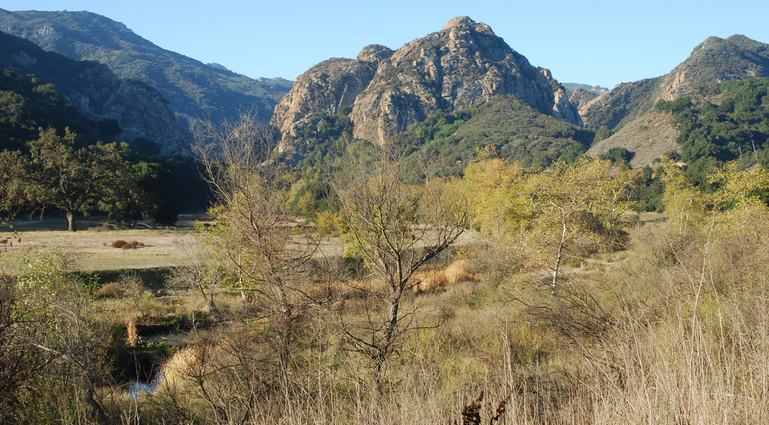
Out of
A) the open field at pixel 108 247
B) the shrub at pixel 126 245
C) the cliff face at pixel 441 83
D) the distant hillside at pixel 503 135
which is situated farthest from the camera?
the cliff face at pixel 441 83

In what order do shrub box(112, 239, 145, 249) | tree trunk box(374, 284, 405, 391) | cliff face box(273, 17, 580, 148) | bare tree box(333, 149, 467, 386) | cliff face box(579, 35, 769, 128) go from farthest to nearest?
1. cliff face box(273, 17, 580, 148)
2. cliff face box(579, 35, 769, 128)
3. shrub box(112, 239, 145, 249)
4. bare tree box(333, 149, 467, 386)
5. tree trunk box(374, 284, 405, 391)

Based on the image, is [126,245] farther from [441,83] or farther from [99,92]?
[441,83]

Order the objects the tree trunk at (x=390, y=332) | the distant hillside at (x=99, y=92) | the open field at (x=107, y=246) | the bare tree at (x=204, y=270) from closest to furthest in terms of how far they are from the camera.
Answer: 1. the tree trunk at (x=390, y=332)
2. the bare tree at (x=204, y=270)
3. the open field at (x=107, y=246)
4. the distant hillside at (x=99, y=92)

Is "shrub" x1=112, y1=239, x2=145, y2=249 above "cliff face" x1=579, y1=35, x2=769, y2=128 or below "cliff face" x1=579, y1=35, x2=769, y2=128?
below

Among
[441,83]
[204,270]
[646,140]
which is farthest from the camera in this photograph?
[441,83]

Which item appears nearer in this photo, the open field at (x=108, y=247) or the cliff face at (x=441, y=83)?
the open field at (x=108, y=247)

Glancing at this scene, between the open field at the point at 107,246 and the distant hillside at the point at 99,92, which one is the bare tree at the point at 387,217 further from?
the distant hillside at the point at 99,92

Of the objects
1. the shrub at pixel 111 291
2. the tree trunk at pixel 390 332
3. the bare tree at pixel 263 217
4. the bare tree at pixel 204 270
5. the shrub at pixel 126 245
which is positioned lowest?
the shrub at pixel 111 291

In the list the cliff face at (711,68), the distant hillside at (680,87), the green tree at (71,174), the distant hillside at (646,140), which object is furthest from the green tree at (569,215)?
the cliff face at (711,68)

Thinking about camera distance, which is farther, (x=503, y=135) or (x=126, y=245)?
(x=503, y=135)

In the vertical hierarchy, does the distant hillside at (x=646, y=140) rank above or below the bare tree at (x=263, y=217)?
above

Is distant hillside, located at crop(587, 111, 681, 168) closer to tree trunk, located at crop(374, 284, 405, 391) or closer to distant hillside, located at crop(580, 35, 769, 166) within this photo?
distant hillside, located at crop(580, 35, 769, 166)

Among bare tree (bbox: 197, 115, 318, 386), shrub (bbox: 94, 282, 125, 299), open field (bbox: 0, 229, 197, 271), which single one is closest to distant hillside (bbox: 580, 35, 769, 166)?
open field (bbox: 0, 229, 197, 271)

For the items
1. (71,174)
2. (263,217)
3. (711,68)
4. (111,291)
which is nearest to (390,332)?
(263,217)
